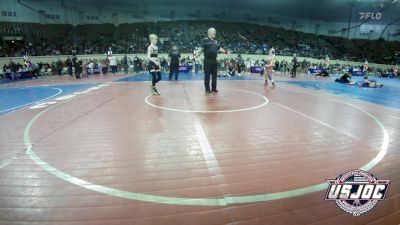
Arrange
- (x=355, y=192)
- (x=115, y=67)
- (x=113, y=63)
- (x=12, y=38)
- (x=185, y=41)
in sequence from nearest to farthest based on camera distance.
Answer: (x=355, y=192) → (x=113, y=63) → (x=115, y=67) → (x=12, y=38) → (x=185, y=41)

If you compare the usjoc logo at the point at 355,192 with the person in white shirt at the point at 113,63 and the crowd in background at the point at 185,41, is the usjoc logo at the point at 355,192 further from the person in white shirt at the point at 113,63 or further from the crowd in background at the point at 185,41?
the crowd in background at the point at 185,41

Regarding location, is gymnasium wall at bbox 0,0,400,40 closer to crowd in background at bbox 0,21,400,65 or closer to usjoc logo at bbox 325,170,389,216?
crowd in background at bbox 0,21,400,65

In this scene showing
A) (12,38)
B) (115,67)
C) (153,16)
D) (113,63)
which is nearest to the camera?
(113,63)

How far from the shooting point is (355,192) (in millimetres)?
2809

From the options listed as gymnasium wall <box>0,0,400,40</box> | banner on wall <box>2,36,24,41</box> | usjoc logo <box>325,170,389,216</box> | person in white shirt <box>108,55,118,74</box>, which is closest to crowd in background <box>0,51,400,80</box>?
person in white shirt <box>108,55,118,74</box>

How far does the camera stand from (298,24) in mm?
49438

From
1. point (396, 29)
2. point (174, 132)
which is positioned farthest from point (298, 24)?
point (174, 132)

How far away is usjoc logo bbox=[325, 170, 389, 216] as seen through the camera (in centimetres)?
281

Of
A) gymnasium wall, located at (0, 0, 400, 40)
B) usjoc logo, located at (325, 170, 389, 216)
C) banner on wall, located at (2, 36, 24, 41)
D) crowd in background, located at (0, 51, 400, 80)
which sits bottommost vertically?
usjoc logo, located at (325, 170, 389, 216)

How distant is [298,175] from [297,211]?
939 mm

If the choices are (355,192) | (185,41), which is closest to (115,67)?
(185,41)

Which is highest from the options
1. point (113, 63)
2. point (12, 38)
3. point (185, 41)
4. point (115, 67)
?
point (185, 41)

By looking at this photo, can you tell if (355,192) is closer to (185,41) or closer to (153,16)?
(185,41)

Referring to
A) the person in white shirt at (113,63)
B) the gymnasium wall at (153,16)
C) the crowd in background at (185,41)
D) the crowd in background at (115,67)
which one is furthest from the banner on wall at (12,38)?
the person in white shirt at (113,63)
